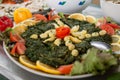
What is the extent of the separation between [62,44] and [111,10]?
1.05ft

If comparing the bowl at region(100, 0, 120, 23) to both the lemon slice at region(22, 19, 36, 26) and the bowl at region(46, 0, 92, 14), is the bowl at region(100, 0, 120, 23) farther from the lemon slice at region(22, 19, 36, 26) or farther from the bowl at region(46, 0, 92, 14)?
the lemon slice at region(22, 19, 36, 26)

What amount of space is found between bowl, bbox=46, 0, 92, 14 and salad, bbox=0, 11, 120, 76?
0.08m

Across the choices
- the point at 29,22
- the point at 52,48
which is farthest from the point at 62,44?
the point at 29,22

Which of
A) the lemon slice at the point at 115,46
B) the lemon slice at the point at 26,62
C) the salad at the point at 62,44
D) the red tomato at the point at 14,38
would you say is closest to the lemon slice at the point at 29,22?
the salad at the point at 62,44

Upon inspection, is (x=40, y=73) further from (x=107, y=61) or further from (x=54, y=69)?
(x=107, y=61)

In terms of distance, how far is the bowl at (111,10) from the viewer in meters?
1.06

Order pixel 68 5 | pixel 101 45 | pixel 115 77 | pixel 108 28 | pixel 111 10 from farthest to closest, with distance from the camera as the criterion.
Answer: pixel 68 5, pixel 111 10, pixel 108 28, pixel 101 45, pixel 115 77

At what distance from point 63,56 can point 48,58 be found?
0.05 meters

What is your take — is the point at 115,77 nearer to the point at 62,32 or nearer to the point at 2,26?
the point at 62,32

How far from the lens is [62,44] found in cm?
89

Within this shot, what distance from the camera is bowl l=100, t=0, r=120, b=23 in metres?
1.06

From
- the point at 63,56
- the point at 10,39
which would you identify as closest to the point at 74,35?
the point at 63,56

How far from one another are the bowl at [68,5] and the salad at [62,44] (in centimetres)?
8

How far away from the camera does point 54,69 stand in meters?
0.78
